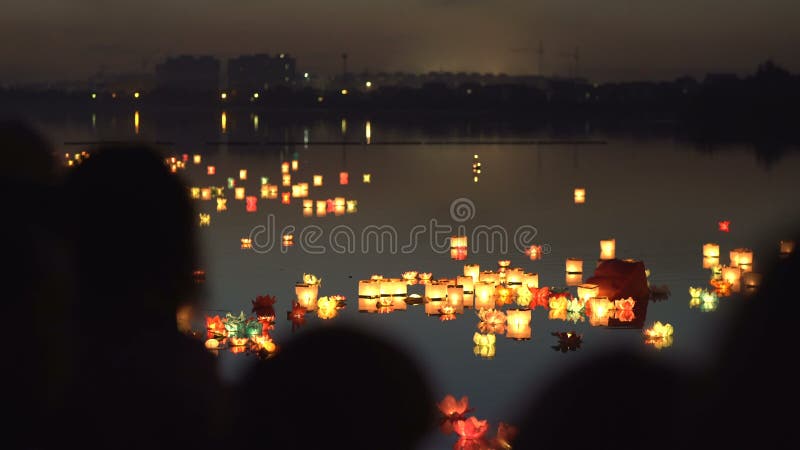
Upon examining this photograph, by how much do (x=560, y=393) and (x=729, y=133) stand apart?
71480 millimetres

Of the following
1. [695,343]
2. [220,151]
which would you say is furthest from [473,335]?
[220,151]

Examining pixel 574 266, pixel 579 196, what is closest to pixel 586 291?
pixel 574 266

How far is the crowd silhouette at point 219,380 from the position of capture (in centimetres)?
248

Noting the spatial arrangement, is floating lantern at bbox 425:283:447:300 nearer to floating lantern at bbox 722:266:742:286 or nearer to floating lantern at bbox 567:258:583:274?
floating lantern at bbox 567:258:583:274

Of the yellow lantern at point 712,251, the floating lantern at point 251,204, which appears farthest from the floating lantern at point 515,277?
the floating lantern at point 251,204

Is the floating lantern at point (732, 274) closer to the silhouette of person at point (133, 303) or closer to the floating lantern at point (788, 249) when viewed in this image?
the floating lantern at point (788, 249)

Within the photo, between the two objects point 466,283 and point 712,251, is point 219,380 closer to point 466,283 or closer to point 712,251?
point 466,283

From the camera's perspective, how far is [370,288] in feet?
42.9

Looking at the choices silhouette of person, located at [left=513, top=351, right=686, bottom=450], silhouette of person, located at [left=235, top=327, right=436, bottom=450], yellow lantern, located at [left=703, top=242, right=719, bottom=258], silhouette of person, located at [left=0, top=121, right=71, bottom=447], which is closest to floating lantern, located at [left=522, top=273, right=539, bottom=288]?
yellow lantern, located at [left=703, top=242, right=719, bottom=258]

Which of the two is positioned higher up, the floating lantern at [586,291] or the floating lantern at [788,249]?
the floating lantern at [788,249]

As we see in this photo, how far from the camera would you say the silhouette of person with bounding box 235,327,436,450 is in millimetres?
2688

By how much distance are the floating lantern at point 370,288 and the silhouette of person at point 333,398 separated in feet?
33.0

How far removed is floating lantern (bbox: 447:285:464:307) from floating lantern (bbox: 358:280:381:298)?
2.85 feet

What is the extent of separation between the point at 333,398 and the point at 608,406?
2.32 feet
